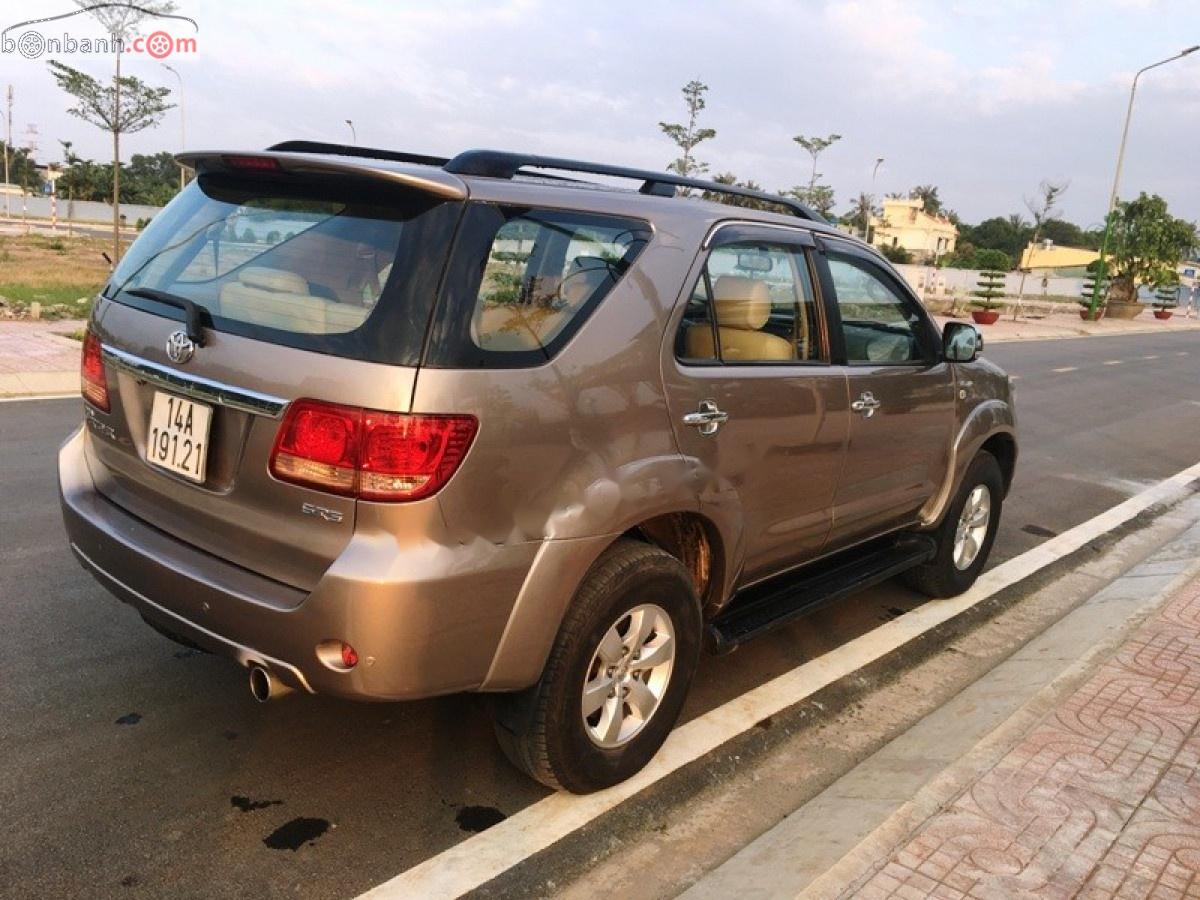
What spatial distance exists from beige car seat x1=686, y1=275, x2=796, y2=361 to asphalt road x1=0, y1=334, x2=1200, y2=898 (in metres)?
1.40

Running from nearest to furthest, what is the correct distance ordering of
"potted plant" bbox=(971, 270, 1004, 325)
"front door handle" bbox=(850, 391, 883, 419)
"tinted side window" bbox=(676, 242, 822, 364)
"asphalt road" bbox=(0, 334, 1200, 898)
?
"asphalt road" bbox=(0, 334, 1200, 898) → "tinted side window" bbox=(676, 242, 822, 364) → "front door handle" bbox=(850, 391, 883, 419) → "potted plant" bbox=(971, 270, 1004, 325)

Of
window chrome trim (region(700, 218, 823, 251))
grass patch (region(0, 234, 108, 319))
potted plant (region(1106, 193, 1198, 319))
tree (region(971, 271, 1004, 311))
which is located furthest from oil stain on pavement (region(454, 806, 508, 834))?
potted plant (region(1106, 193, 1198, 319))

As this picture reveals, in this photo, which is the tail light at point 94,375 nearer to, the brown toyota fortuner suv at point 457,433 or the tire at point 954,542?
the brown toyota fortuner suv at point 457,433

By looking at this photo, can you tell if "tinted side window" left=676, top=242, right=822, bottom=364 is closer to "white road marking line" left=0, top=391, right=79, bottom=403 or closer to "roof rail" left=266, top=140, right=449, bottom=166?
"roof rail" left=266, top=140, right=449, bottom=166

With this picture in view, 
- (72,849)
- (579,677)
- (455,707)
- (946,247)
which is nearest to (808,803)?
(579,677)

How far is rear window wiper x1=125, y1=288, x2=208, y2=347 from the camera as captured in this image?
8.79ft

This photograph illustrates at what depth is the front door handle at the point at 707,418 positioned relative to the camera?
3014 millimetres

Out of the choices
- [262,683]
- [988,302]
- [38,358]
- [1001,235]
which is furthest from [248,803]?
[1001,235]

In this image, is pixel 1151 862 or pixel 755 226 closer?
pixel 1151 862

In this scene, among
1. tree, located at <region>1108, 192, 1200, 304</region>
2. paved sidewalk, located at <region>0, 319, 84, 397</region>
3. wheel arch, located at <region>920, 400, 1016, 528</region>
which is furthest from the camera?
tree, located at <region>1108, 192, 1200, 304</region>

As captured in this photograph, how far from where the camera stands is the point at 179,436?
2.76m

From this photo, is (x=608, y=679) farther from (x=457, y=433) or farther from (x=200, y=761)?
(x=200, y=761)

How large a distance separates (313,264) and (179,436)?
24.8 inches

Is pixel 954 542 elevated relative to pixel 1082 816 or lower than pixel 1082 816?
elevated
